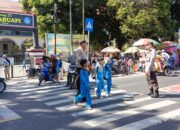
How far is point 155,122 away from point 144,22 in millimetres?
16950

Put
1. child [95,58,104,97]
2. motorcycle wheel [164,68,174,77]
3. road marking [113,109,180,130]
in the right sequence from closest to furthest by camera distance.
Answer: road marking [113,109,180,130] → child [95,58,104,97] → motorcycle wheel [164,68,174,77]

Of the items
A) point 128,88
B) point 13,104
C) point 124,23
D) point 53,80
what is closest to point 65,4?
point 124,23

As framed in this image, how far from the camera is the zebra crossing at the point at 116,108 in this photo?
6820 mm

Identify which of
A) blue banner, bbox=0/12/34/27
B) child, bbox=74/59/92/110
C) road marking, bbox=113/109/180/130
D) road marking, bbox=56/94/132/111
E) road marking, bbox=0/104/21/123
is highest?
blue banner, bbox=0/12/34/27

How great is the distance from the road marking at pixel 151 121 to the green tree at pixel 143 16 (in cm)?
1605

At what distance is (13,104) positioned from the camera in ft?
29.9

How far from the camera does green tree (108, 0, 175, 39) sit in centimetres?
2305

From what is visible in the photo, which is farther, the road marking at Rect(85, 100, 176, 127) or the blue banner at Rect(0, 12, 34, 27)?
the blue banner at Rect(0, 12, 34, 27)

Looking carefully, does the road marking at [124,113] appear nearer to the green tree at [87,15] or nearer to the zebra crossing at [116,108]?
the zebra crossing at [116,108]

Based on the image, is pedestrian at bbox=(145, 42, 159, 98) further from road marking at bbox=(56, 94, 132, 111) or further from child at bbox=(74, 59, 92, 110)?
child at bbox=(74, 59, 92, 110)

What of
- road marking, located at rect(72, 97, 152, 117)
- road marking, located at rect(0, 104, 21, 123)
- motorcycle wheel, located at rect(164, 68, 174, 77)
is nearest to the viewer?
road marking, located at rect(0, 104, 21, 123)

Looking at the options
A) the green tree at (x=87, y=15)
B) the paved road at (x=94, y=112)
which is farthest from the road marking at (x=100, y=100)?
the green tree at (x=87, y=15)

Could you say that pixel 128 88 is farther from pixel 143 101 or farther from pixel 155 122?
pixel 155 122

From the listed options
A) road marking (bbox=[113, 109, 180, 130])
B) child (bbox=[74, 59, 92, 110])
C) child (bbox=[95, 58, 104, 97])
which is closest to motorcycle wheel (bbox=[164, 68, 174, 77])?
child (bbox=[95, 58, 104, 97])
